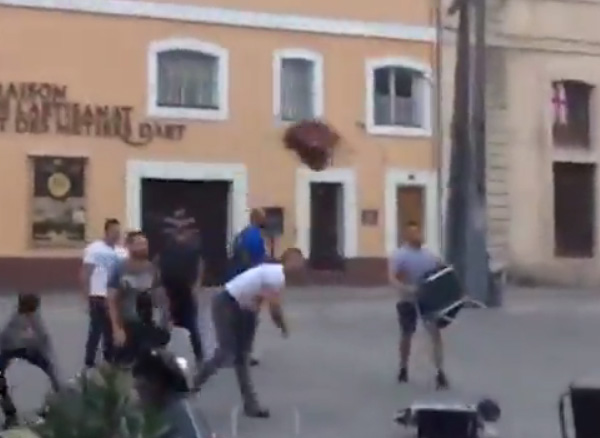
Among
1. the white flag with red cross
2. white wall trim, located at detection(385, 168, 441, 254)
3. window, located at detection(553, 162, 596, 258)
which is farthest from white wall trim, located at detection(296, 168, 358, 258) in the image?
the white flag with red cross

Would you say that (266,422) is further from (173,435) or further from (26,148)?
(26,148)

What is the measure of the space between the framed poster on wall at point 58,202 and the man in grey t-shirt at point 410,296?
1332 cm

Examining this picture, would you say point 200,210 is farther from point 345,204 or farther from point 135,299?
point 135,299

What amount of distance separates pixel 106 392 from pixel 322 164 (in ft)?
82.0

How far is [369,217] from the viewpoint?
32.0 metres

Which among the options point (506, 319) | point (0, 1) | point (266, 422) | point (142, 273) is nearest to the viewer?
point (266, 422)

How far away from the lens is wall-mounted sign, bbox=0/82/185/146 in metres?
28.7

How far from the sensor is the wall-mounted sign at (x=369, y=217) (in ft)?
105

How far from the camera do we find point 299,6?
104 ft

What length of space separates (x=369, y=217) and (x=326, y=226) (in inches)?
33.2

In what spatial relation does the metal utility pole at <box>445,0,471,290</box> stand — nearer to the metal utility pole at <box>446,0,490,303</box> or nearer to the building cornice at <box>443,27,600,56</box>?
the metal utility pole at <box>446,0,490,303</box>

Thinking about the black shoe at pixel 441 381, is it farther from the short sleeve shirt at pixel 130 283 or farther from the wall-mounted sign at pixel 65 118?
the wall-mounted sign at pixel 65 118

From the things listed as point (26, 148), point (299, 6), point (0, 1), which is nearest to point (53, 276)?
point (26, 148)

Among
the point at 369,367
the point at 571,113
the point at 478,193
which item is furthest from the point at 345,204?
the point at 369,367
